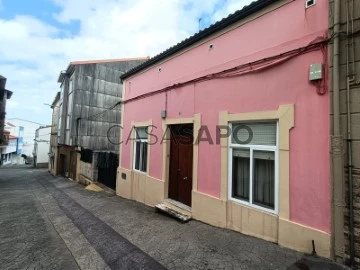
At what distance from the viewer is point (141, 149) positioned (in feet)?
30.0

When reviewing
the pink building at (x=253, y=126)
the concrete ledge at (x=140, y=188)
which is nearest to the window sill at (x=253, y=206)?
the pink building at (x=253, y=126)

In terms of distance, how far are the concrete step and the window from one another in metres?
2.21

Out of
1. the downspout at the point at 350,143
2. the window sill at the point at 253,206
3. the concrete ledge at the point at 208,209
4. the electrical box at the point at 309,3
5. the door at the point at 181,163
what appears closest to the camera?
the downspout at the point at 350,143

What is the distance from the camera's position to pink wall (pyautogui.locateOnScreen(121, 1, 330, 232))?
12.8 feet

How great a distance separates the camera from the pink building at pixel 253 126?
13.0 feet

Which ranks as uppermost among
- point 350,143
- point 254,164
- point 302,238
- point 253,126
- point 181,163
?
point 253,126

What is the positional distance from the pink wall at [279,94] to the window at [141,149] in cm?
239

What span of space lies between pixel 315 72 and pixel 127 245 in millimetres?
4730

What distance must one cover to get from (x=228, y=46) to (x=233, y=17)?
628 mm

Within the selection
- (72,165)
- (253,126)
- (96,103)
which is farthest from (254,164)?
(72,165)

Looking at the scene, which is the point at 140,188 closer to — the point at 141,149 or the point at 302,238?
the point at 141,149

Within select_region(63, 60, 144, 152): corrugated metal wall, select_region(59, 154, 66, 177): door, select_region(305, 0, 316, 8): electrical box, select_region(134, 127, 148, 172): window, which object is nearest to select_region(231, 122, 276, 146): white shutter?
select_region(305, 0, 316, 8): electrical box

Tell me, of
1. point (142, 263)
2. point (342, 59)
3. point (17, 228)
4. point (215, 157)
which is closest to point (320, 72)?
point (342, 59)

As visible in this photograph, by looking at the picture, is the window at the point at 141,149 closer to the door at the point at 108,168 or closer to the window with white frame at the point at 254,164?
the door at the point at 108,168
